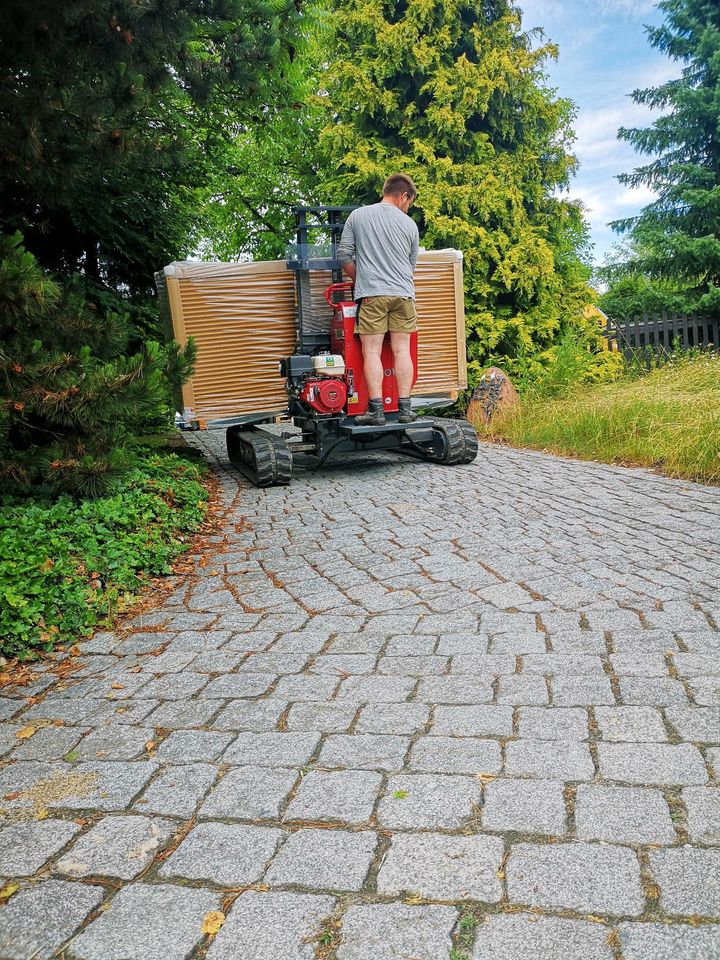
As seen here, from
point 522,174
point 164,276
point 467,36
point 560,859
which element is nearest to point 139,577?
point 560,859

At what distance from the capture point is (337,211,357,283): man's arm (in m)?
7.15

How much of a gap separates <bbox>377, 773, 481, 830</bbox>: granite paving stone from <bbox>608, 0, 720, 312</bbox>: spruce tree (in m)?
14.0

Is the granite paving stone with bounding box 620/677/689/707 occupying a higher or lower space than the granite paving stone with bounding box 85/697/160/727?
higher

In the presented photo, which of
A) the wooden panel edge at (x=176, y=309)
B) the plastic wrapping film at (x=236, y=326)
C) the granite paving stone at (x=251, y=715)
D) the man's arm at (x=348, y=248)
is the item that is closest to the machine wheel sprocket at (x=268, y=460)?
the plastic wrapping film at (x=236, y=326)

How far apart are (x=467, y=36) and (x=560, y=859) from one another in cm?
1197

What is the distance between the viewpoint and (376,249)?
23.3 ft

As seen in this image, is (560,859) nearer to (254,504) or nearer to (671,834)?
(671,834)

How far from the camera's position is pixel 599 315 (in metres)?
12.9

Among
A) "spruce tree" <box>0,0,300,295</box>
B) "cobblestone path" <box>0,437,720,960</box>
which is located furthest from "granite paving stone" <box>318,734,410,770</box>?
"spruce tree" <box>0,0,300,295</box>

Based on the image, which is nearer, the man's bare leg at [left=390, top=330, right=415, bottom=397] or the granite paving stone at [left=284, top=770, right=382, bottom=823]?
the granite paving stone at [left=284, top=770, right=382, bottom=823]

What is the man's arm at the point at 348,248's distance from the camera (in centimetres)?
715

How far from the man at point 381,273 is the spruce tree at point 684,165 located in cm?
933

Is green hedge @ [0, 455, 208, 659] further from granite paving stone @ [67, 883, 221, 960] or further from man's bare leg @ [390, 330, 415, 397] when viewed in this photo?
man's bare leg @ [390, 330, 415, 397]

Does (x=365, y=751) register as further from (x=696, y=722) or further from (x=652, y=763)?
(x=696, y=722)
